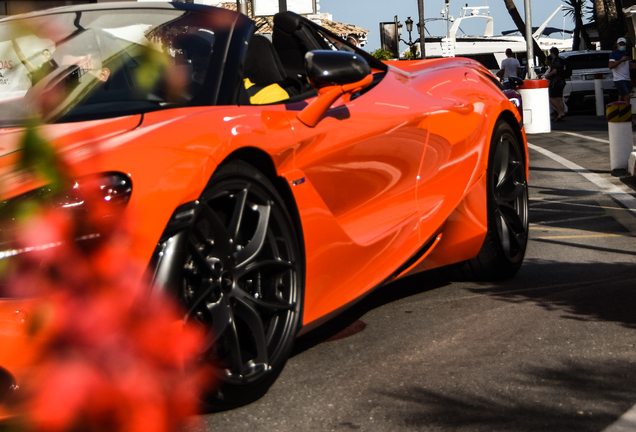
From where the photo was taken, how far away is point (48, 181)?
1.40 meters

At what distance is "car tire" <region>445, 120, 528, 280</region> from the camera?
4.45m

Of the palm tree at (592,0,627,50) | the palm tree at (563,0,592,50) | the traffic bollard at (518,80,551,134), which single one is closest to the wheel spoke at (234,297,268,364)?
the traffic bollard at (518,80,551,134)

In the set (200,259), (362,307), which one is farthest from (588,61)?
(200,259)

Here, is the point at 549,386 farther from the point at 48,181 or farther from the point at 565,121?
the point at 565,121

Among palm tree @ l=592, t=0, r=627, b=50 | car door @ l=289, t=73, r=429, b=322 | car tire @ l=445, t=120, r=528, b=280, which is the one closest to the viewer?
car door @ l=289, t=73, r=429, b=322

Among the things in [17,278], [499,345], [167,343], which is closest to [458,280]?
[499,345]

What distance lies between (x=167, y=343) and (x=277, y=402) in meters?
0.75

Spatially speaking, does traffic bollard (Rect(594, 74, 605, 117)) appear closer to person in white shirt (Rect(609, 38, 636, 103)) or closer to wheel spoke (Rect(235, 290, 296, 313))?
person in white shirt (Rect(609, 38, 636, 103))

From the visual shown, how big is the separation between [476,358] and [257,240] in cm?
102

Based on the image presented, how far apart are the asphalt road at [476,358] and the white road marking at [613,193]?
3 centimetres

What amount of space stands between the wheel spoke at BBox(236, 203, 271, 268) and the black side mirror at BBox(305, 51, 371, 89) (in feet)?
1.92

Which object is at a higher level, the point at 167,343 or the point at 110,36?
the point at 110,36

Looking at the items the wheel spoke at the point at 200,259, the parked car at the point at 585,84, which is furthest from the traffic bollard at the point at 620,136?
the parked car at the point at 585,84

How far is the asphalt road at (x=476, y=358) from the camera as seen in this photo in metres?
2.62
